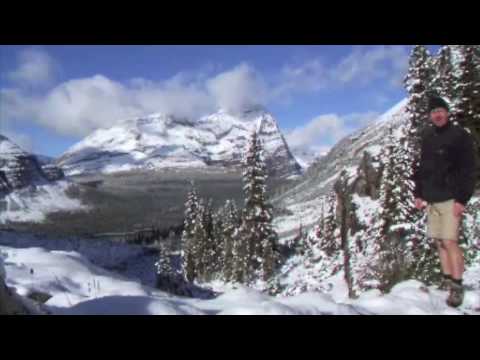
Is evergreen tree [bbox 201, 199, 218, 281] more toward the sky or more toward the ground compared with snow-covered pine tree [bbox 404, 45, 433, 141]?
more toward the ground

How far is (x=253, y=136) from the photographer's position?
28422 millimetres

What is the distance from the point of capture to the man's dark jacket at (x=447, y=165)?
6074 millimetres

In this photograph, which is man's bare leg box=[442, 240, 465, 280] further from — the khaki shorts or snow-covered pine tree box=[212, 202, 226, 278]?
snow-covered pine tree box=[212, 202, 226, 278]

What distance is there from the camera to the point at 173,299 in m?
6.44

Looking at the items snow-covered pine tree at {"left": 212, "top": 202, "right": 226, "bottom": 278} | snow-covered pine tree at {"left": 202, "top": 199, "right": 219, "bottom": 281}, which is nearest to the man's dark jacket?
snow-covered pine tree at {"left": 212, "top": 202, "right": 226, "bottom": 278}

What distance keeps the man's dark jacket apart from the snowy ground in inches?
63.3

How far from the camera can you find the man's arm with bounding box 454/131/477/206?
6051 millimetres

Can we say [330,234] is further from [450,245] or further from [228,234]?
[450,245]

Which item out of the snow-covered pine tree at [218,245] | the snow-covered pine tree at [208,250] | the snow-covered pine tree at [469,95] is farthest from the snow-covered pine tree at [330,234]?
the snow-covered pine tree at [469,95]

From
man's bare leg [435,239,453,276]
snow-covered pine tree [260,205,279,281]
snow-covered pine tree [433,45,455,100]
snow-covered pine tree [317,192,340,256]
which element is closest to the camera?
man's bare leg [435,239,453,276]

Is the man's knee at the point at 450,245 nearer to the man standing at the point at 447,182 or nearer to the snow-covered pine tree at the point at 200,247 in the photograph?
the man standing at the point at 447,182
